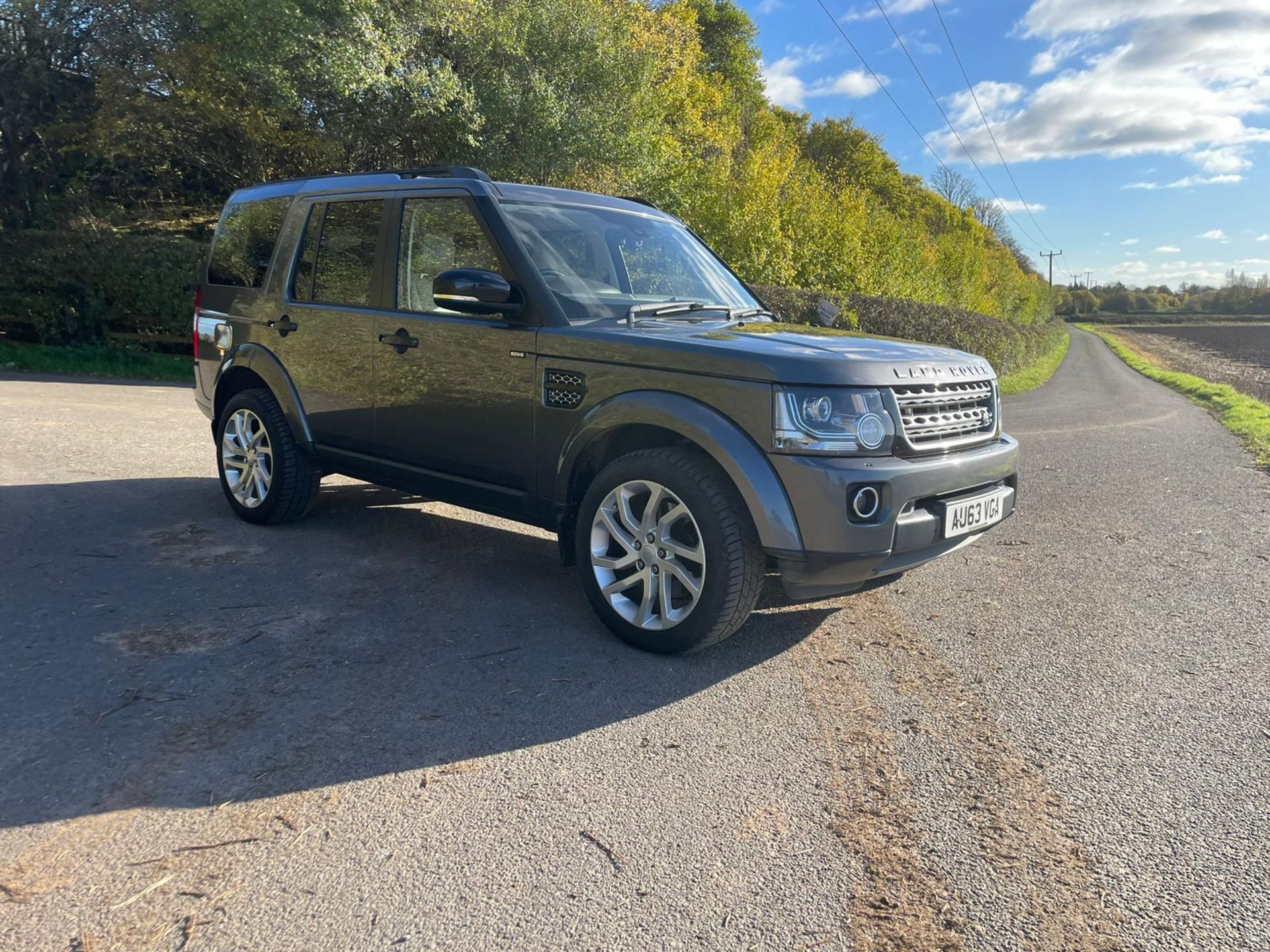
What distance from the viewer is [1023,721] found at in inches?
130

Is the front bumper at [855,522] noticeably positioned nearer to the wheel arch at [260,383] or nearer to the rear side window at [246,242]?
the wheel arch at [260,383]

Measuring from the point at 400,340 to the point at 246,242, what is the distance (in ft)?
6.55

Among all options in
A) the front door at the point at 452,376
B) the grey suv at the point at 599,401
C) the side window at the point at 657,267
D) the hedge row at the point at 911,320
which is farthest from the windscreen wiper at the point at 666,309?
the hedge row at the point at 911,320

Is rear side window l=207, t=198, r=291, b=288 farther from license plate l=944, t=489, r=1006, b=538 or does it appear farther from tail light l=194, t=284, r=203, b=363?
license plate l=944, t=489, r=1006, b=538

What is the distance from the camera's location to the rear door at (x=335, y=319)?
16.4 feet

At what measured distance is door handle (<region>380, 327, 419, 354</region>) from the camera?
4.69 metres

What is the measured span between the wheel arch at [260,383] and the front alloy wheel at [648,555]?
7.84 feet

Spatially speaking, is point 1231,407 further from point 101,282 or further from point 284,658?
point 101,282

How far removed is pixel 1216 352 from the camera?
49250mm

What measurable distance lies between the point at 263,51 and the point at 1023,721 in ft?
49.8

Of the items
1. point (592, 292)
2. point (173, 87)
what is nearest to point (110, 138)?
point (173, 87)

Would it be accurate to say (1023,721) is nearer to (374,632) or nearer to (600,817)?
(600,817)

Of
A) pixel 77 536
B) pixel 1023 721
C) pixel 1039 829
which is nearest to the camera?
pixel 1039 829

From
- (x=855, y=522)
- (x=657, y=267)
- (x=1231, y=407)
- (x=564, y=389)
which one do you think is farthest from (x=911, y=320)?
(x=855, y=522)
